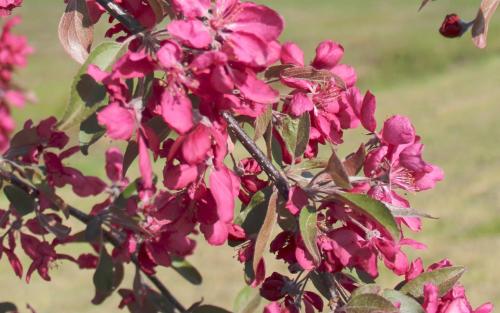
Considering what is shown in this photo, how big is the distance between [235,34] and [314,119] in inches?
9.5

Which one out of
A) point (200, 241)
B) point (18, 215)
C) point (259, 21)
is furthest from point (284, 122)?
point (200, 241)

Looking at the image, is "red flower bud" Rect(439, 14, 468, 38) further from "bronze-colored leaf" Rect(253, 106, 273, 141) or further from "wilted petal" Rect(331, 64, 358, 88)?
"bronze-colored leaf" Rect(253, 106, 273, 141)

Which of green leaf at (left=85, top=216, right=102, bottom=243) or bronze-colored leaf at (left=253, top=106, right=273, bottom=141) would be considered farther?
green leaf at (left=85, top=216, right=102, bottom=243)

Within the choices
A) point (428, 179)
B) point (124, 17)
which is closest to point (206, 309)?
point (428, 179)

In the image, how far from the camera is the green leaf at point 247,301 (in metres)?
1.37

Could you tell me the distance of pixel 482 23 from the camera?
0.91 meters

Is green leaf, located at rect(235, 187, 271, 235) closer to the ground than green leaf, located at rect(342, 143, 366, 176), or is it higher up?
closer to the ground

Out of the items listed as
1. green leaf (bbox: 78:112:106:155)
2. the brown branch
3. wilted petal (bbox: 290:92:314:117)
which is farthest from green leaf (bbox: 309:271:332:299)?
the brown branch

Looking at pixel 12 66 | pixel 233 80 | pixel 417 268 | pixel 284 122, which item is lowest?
pixel 12 66

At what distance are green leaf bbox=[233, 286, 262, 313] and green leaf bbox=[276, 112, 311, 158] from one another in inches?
18.5

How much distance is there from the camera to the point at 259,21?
772 mm

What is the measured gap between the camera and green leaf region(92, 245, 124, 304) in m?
1.32

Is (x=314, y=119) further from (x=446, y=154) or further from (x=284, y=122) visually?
(x=446, y=154)

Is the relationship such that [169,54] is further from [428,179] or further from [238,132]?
[428,179]
